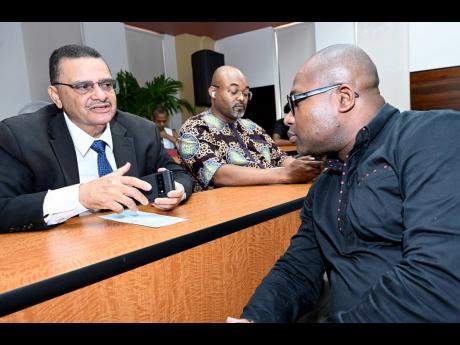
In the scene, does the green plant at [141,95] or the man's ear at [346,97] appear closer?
the man's ear at [346,97]

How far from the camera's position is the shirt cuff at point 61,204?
3.78 ft

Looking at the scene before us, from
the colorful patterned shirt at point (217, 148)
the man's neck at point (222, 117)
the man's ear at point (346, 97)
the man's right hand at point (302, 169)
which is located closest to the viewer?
the man's ear at point (346, 97)

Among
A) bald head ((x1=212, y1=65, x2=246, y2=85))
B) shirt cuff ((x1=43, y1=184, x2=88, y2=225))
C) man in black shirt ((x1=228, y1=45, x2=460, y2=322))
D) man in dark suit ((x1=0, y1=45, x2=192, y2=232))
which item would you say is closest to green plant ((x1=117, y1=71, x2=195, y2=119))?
bald head ((x1=212, y1=65, x2=246, y2=85))

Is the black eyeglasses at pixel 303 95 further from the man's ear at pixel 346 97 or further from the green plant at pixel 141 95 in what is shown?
the green plant at pixel 141 95

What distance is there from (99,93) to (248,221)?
0.77m

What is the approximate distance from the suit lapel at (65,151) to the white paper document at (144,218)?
0.22 meters

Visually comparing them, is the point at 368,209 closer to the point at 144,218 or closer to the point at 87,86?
the point at 144,218

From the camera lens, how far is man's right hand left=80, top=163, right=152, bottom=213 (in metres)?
1.12

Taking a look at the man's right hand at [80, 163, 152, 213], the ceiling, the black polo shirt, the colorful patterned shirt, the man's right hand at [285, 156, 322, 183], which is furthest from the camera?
the ceiling

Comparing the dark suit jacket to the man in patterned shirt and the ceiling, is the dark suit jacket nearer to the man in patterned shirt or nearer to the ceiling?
the man in patterned shirt

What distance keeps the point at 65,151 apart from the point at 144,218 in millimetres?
429

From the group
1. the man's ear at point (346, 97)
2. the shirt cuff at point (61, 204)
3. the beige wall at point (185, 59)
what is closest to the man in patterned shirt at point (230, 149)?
the man's ear at point (346, 97)

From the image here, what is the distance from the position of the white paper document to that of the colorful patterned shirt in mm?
742

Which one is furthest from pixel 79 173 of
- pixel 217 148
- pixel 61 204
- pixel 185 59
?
pixel 185 59
